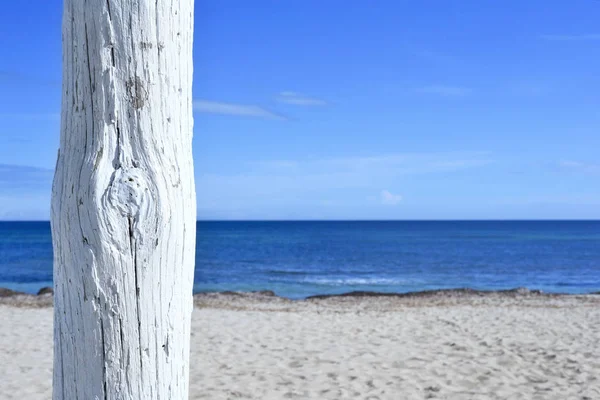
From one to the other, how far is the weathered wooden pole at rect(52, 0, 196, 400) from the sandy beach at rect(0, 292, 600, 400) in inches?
179

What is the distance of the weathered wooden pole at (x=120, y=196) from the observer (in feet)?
5.53

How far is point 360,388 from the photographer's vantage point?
249 inches

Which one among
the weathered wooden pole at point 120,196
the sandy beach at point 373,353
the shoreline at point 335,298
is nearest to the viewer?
the weathered wooden pole at point 120,196

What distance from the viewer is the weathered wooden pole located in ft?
5.53

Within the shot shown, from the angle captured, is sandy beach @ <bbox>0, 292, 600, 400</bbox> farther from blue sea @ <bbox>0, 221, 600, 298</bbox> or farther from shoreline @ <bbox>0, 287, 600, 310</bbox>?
blue sea @ <bbox>0, 221, 600, 298</bbox>

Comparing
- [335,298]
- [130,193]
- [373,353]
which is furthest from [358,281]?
[130,193]

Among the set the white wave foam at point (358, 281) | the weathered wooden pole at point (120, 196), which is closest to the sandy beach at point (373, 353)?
the weathered wooden pole at point (120, 196)

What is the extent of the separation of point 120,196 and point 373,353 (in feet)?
22.3

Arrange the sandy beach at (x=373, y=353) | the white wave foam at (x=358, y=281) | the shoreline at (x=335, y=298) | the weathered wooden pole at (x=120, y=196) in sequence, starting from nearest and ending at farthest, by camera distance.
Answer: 1. the weathered wooden pole at (x=120, y=196)
2. the sandy beach at (x=373, y=353)
3. the shoreline at (x=335, y=298)
4. the white wave foam at (x=358, y=281)

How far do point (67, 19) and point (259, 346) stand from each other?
725 cm

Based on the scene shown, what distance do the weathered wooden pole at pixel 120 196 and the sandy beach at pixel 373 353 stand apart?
14.9 feet

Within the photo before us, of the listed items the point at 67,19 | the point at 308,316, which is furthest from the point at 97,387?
the point at 308,316

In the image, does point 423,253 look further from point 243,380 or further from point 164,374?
point 164,374

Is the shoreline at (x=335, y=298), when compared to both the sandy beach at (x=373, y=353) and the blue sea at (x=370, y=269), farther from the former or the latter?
the blue sea at (x=370, y=269)
